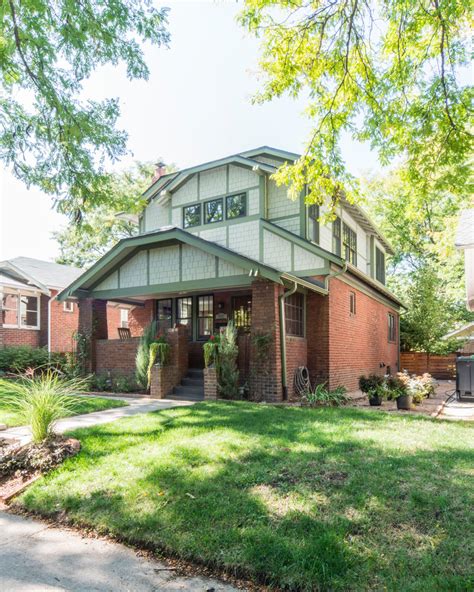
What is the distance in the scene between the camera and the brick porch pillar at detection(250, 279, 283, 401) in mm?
10180

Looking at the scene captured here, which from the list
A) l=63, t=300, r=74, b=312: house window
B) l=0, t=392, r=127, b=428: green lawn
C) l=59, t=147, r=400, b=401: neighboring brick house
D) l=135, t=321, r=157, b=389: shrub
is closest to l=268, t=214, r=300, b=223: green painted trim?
l=59, t=147, r=400, b=401: neighboring brick house

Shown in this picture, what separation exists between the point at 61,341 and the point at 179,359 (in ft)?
36.0

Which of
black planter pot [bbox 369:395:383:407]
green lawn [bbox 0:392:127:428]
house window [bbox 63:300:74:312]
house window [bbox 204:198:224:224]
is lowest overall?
black planter pot [bbox 369:395:383:407]

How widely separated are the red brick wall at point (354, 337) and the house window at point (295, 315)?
0.78 m

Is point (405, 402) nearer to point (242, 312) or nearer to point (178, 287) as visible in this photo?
point (242, 312)

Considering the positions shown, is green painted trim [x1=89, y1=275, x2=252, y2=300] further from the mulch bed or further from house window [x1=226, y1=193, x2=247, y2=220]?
the mulch bed

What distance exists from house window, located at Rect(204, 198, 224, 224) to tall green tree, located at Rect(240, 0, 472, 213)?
6.49 metres

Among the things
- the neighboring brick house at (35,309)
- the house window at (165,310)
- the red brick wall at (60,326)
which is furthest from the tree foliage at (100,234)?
the house window at (165,310)

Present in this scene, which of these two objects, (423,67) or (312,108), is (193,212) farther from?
(423,67)

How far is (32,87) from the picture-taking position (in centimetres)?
832

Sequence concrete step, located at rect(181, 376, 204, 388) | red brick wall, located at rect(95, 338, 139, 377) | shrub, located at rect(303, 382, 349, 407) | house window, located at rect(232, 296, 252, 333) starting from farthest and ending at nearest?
house window, located at rect(232, 296, 252, 333) < red brick wall, located at rect(95, 338, 139, 377) < concrete step, located at rect(181, 376, 204, 388) < shrub, located at rect(303, 382, 349, 407)

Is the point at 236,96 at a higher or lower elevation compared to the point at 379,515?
higher

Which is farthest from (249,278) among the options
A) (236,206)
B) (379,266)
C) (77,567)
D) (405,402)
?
(379,266)

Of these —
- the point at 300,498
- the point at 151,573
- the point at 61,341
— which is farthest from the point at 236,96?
the point at 61,341
